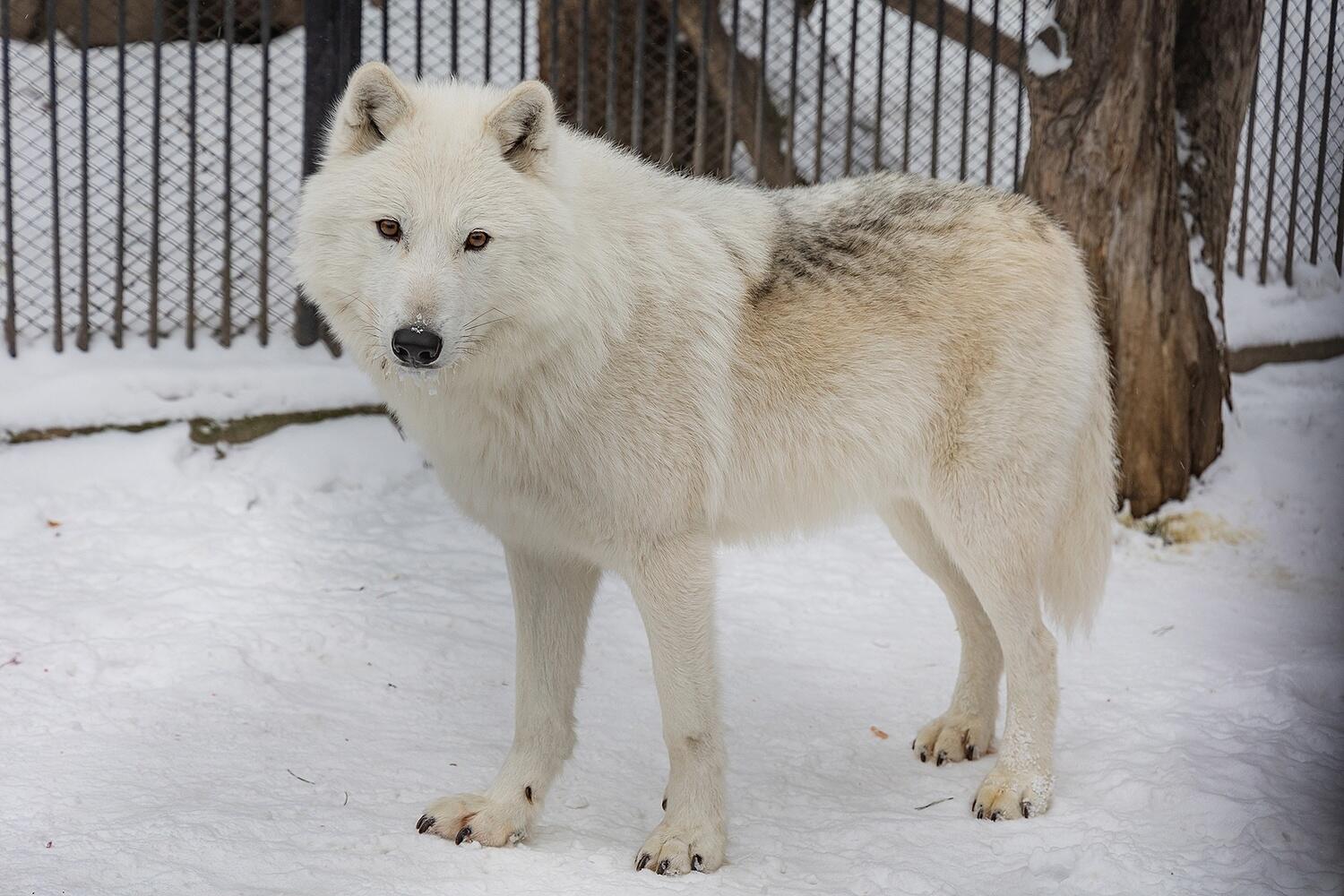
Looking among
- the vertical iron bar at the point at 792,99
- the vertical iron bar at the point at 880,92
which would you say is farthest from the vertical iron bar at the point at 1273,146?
the vertical iron bar at the point at 792,99

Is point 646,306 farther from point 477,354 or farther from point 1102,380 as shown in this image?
point 1102,380

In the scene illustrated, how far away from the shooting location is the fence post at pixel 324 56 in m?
6.33

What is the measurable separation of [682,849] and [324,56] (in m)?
4.72

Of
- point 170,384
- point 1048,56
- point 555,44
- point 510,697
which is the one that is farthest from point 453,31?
point 510,697

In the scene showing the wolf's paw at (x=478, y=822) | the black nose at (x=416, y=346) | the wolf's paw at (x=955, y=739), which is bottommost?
the wolf's paw at (x=955, y=739)

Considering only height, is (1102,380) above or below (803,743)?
above

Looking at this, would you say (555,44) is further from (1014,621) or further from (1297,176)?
(1297,176)

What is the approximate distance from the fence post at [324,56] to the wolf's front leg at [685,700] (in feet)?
12.4

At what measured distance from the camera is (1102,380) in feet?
13.4

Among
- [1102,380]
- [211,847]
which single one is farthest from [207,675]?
[1102,380]

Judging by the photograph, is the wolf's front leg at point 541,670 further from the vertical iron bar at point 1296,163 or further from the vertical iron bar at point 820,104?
the vertical iron bar at point 1296,163

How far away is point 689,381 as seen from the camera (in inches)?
132

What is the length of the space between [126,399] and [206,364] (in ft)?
1.46

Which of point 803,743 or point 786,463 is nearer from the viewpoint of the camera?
point 786,463
